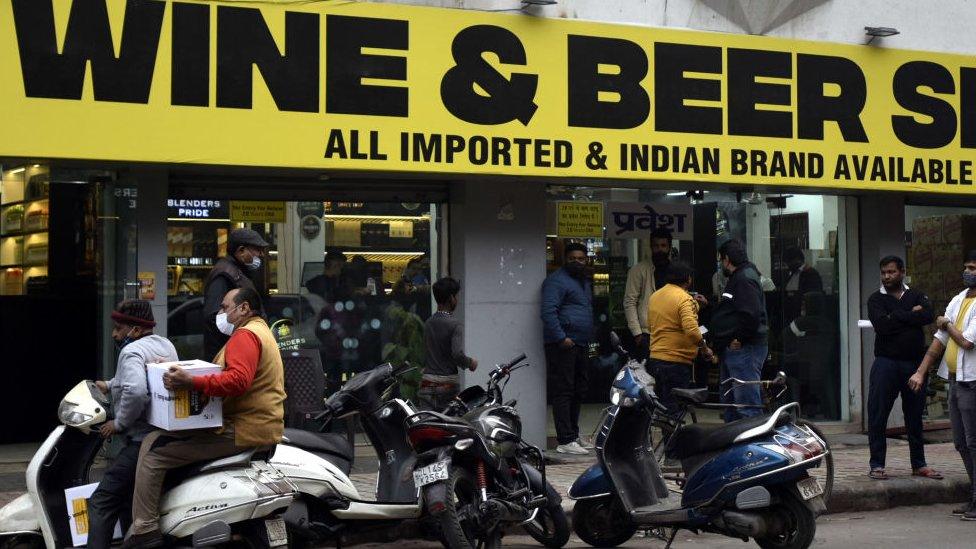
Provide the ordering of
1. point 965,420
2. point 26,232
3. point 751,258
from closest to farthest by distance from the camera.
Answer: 1. point 965,420
2. point 26,232
3. point 751,258

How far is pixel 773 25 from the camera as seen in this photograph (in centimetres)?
1291

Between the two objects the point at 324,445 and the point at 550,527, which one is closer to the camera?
the point at 324,445

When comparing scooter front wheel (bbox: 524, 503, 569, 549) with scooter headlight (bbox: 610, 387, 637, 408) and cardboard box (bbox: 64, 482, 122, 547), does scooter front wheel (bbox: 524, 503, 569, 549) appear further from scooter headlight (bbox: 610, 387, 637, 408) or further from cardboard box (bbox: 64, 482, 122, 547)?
cardboard box (bbox: 64, 482, 122, 547)

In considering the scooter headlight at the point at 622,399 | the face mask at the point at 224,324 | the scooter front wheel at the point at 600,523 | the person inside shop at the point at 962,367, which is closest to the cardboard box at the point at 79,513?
the face mask at the point at 224,324

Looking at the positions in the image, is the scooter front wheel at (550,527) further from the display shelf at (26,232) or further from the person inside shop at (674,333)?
the display shelf at (26,232)

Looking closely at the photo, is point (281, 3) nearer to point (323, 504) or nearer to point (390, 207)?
point (390, 207)

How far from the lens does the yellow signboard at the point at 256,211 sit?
1182cm

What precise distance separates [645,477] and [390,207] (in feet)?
15.0

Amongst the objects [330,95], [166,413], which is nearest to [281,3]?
[330,95]

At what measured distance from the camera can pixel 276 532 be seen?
7.24 metres

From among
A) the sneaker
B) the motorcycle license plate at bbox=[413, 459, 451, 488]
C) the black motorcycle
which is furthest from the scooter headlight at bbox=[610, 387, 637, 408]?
the sneaker

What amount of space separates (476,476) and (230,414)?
5.57 ft

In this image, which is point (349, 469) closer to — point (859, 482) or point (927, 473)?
point (859, 482)

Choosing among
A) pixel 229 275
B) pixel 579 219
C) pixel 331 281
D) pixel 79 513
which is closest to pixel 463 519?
pixel 79 513
